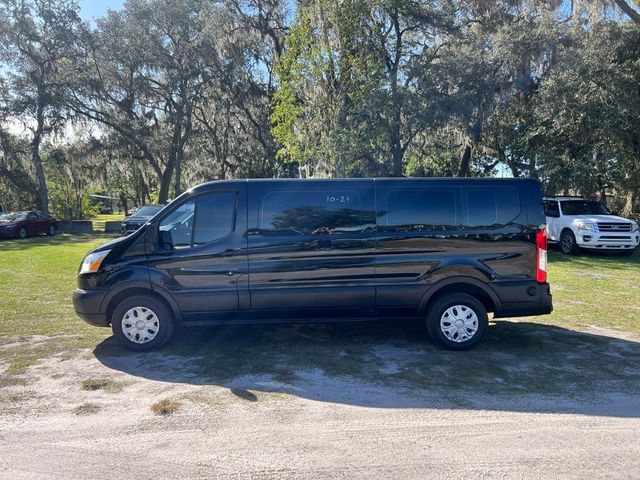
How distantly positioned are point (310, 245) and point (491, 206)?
218 cm

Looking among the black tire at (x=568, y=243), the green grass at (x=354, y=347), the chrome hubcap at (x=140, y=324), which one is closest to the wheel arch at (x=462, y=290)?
the green grass at (x=354, y=347)

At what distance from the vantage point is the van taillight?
555 centimetres

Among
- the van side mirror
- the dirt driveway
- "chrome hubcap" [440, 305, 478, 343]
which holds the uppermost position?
the van side mirror

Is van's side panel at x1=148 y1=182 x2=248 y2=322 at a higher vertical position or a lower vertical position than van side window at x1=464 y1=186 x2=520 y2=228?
lower

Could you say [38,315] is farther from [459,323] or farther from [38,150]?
[38,150]

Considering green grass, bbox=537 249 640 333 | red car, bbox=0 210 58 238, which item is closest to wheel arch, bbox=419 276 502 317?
green grass, bbox=537 249 640 333

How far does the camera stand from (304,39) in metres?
18.8

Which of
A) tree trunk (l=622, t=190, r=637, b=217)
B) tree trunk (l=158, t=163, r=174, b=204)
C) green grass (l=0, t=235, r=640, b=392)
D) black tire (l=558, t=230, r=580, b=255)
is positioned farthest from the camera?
tree trunk (l=158, t=163, r=174, b=204)

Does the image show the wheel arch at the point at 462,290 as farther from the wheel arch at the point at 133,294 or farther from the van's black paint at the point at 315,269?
the wheel arch at the point at 133,294

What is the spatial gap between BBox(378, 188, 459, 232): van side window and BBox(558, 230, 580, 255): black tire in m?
10.9

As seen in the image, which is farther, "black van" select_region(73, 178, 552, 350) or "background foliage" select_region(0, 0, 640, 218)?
"background foliage" select_region(0, 0, 640, 218)

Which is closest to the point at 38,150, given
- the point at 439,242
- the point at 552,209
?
the point at 552,209

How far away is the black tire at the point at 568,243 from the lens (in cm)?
1470

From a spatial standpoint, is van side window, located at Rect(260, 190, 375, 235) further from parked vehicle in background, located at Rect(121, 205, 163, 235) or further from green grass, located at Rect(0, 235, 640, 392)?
parked vehicle in background, located at Rect(121, 205, 163, 235)
